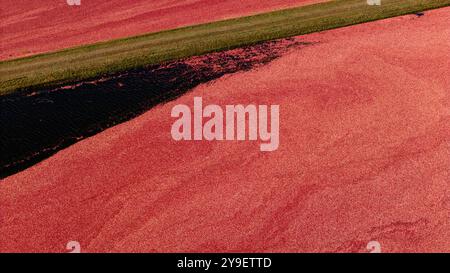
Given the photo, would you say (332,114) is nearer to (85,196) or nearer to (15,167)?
(85,196)

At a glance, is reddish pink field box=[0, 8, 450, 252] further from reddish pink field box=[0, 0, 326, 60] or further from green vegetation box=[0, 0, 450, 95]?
reddish pink field box=[0, 0, 326, 60]

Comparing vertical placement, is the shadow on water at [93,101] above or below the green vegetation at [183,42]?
below

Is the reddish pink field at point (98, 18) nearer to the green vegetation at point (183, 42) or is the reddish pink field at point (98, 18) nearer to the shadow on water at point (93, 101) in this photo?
the green vegetation at point (183, 42)

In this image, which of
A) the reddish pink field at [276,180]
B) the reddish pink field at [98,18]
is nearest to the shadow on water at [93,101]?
the reddish pink field at [276,180]

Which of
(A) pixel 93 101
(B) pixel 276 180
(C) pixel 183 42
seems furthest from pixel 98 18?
(B) pixel 276 180

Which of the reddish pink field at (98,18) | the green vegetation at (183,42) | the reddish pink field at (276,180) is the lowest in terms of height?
the reddish pink field at (276,180)
